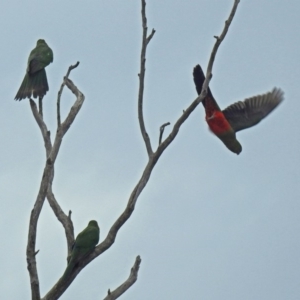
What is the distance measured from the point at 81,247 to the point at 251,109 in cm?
365

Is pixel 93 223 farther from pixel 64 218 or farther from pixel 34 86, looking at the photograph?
pixel 34 86

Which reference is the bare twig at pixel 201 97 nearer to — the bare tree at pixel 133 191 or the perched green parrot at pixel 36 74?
the bare tree at pixel 133 191

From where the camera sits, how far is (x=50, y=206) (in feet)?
26.8

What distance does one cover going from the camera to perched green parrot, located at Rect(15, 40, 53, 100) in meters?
8.62

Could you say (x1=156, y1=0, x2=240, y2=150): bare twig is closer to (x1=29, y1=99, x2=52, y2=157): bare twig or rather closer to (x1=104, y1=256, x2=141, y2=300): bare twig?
(x1=104, y1=256, x2=141, y2=300): bare twig

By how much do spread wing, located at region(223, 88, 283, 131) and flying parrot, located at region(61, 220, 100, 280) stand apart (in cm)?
314

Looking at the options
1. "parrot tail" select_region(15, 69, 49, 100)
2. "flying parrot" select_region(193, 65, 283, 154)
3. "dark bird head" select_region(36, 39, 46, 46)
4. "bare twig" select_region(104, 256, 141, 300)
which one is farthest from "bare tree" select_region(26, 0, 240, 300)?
"flying parrot" select_region(193, 65, 283, 154)

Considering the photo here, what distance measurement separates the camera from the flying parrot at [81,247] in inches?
295

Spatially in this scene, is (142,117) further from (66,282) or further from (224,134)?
(224,134)

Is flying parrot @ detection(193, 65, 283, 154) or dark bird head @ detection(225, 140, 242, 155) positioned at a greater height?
flying parrot @ detection(193, 65, 283, 154)

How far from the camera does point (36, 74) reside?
8.90 metres

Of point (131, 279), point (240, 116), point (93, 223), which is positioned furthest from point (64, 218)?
point (240, 116)

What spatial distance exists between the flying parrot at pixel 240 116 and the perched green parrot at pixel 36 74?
219 cm

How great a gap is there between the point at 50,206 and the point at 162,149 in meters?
1.58
